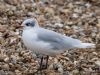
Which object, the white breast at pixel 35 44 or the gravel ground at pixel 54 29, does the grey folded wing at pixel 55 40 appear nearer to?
the white breast at pixel 35 44

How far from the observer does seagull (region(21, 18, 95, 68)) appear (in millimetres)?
4004

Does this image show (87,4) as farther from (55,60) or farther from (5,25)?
(55,60)

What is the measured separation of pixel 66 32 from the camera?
5719 mm

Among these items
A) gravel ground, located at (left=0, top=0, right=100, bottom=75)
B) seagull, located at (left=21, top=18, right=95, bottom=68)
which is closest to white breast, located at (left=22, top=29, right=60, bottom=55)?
seagull, located at (left=21, top=18, right=95, bottom=68)

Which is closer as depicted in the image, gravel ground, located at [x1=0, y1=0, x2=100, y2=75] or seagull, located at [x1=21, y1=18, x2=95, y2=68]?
seagull, located at [x1=21, y1=18, x2=95, y2=68]

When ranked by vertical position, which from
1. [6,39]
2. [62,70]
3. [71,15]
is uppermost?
[71,15]

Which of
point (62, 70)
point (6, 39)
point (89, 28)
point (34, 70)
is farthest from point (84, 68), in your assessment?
point (89, 28)

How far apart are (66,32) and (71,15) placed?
0.76 meters

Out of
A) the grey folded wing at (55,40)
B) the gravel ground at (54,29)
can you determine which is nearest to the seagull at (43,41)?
the grey folded wing at (55,40)

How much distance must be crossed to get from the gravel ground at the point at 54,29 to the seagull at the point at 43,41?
35cm

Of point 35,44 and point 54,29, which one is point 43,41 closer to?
point 35,44

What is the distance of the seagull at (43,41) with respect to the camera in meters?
4.00

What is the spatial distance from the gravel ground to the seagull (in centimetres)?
35

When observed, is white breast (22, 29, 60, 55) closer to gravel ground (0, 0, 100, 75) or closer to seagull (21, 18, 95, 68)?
seagull (21, 18, 95, 68)
